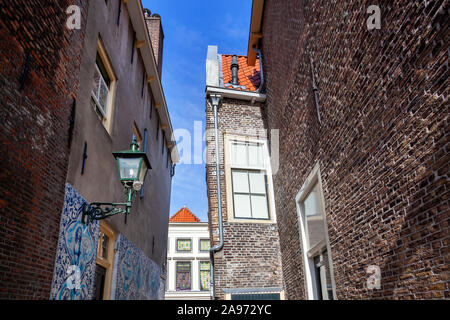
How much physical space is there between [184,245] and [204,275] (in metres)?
2.94

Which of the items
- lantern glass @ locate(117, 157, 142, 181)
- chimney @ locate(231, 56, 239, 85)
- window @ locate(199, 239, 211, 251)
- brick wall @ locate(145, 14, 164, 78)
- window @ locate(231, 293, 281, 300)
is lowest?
window @ locate(231, 293, 281, 300)

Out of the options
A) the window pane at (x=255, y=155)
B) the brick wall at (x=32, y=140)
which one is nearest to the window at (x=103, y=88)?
the brick wall at (x=32, y=140)

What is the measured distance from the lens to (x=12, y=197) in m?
3.74

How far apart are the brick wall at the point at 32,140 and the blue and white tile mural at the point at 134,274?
3.26 m

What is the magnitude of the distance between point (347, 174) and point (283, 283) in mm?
4747

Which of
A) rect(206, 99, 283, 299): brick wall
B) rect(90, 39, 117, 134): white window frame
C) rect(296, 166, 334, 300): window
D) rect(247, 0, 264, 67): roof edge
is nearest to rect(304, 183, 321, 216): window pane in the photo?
rect(296, 166, 334, 300): window

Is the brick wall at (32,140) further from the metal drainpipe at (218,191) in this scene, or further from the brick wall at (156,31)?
the brick wall at (156,31)

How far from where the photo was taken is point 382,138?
13.3ft

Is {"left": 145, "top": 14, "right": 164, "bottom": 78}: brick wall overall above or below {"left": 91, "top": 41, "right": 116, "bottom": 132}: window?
above

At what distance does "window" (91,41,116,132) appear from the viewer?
6598 mm

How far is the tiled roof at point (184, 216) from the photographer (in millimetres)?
31806

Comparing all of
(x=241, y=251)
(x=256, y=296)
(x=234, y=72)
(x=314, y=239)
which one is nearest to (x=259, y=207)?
(x=241, y=251)

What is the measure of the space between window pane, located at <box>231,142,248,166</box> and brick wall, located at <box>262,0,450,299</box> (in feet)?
9.68

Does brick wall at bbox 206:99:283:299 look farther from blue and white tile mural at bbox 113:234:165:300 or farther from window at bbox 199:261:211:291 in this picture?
window at bbox 199:261:211:291
